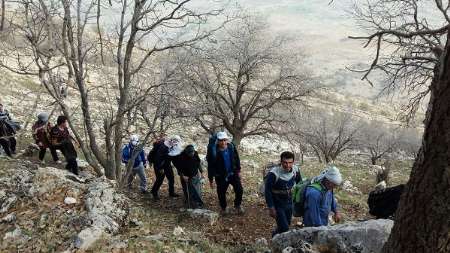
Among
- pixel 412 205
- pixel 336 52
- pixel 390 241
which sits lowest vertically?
pixel 390 241

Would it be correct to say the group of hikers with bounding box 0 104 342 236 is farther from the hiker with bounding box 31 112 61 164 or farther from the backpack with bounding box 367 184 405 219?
the backpack with bounding box 367 184 405 219

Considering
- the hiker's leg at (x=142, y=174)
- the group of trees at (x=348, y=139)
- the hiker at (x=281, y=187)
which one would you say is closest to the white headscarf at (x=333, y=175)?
the hiker at (x=281, y=187)

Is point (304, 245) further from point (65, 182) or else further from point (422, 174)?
point (65, 182)

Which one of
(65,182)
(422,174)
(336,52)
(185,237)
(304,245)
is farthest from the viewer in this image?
(336,52)

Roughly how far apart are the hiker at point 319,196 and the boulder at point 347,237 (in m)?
0.54

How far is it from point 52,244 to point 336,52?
247ft

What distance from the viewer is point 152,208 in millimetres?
7930

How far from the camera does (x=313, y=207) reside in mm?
5141

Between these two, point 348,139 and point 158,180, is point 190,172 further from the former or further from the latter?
point 348,139

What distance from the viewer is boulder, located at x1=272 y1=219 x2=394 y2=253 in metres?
4.38

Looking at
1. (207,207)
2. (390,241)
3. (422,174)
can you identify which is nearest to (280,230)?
(207,207)

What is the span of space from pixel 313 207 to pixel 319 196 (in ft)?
0.45

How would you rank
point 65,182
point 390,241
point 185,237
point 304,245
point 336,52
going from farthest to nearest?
point 336,52
point 65,182
point 185,237
point 304,245
point 390,241

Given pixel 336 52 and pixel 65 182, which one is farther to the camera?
pixel 336 52
